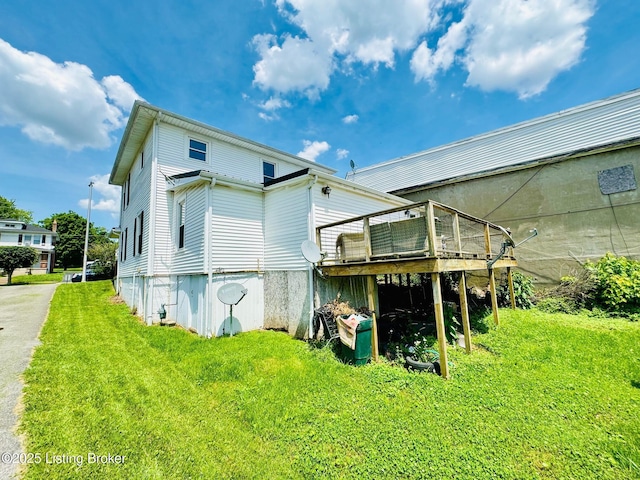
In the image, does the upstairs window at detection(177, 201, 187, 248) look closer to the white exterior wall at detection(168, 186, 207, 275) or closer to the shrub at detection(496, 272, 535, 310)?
the white exterior wall at detection(168, 186, 207, 275)

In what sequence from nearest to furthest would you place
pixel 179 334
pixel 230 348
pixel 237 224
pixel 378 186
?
pixel 230 348, pixel 179 334, pixel 237 224, pixel 378 186

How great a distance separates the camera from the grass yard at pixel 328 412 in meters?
2.69

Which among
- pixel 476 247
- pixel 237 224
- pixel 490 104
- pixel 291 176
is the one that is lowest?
pixel 476 247

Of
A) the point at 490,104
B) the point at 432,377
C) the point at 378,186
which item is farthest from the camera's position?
the point at 378,186

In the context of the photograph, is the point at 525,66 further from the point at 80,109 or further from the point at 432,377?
the point at 80,109

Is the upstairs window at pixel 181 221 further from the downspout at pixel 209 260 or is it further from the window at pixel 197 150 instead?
the window at pixel 197 150

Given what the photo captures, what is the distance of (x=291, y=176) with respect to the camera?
750cm

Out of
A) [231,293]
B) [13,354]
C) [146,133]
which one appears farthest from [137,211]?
[231,293]

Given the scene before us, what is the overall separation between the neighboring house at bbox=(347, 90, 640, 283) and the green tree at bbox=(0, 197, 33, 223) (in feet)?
225

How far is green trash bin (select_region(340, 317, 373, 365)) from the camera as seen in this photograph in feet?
17.2

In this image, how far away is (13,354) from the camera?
5.35 m

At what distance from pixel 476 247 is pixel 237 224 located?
7.31 meters

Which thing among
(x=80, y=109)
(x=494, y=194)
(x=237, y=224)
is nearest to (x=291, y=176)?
(x=237, y=224)

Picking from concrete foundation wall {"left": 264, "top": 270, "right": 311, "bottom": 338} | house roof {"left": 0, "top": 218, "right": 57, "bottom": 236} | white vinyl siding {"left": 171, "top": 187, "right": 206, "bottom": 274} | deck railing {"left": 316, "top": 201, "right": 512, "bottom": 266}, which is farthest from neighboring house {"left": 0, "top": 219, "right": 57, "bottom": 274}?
deck railing {"left": 316, "top": 201, "right": 512, "bottom": 266}
